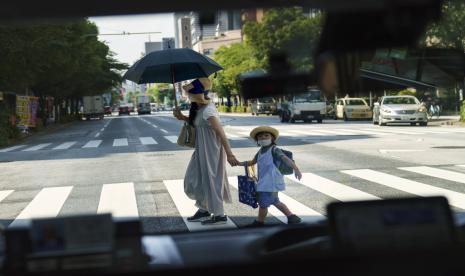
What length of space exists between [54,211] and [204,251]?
6813 millimetres

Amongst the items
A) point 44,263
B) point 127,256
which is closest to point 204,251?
point 127,256

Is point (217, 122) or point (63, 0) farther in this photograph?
point (217, 122)

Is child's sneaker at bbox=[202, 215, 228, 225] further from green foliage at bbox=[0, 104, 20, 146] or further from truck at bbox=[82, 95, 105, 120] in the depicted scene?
truck at bbox=[82, 95, 105, 120]

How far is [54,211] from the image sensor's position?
329 inches

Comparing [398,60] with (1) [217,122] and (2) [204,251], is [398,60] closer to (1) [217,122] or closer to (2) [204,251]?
(2) [204,251]

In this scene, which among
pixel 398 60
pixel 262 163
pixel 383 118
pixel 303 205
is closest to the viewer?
pixel 398 60

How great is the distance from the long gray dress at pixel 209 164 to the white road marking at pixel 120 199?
43.1 inches

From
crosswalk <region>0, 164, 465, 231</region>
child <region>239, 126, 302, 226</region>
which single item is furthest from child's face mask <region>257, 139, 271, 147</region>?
crosswalk <region>0, 164, 465, 231</region>

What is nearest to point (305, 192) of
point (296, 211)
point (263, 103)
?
point (296, 211)

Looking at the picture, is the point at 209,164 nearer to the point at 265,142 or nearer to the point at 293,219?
the point at 265,142

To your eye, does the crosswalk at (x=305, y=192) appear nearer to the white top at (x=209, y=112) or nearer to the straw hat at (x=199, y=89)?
the white top at (x=209, y=112)

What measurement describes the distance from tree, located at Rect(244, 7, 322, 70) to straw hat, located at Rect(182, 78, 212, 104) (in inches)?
166

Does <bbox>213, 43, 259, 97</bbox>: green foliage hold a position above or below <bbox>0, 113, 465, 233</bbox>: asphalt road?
above

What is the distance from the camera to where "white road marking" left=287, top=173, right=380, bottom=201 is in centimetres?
862
